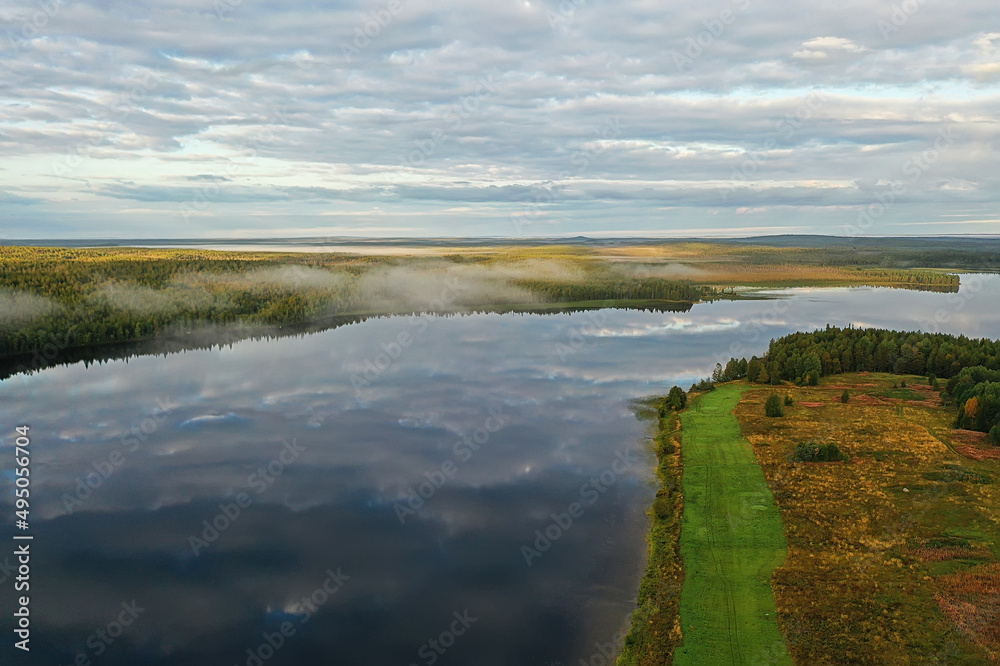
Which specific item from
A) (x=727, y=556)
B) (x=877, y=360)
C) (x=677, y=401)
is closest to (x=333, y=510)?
(x=727, y=556)

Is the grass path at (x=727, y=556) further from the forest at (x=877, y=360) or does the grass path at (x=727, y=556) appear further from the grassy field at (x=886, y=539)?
the forest at (x=877, y=360)

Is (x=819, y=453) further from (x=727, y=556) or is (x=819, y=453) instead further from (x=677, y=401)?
(x=727, y=556)

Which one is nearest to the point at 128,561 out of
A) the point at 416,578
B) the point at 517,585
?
the point at 416,578

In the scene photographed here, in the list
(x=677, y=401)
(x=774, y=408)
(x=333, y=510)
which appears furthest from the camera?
(x=677, y=401)

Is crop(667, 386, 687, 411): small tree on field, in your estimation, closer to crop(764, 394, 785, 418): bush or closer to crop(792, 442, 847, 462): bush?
crop(764, 394, 785, 418): bush

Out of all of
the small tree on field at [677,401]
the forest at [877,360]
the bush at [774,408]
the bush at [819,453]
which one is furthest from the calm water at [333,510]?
the bush at [774,408]

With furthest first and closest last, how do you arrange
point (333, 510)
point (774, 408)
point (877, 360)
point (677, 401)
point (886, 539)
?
point (877, 360), point (677, 401), point (774, 408), point (333, 510), point (886, 539)
